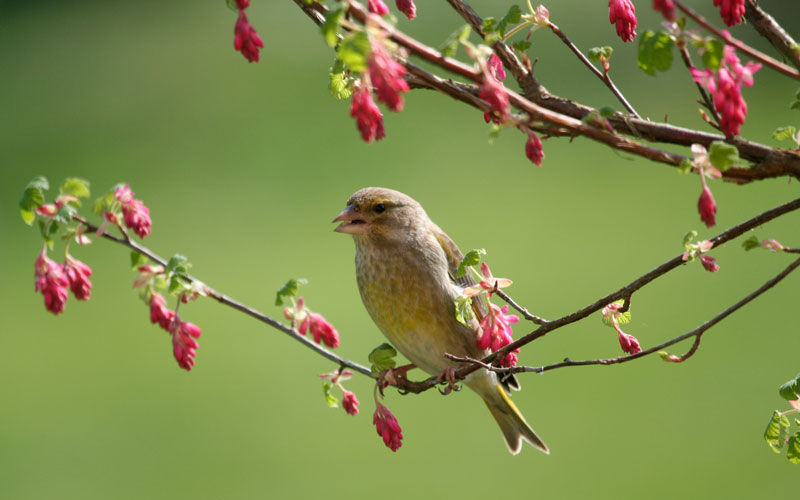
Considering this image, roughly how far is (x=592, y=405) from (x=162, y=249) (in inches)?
266

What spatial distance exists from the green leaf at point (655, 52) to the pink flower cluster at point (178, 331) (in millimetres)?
1496

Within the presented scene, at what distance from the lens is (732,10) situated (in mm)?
1853

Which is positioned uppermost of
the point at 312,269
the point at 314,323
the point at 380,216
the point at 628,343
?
the point at 312,269

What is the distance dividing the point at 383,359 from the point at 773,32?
151 centimetres

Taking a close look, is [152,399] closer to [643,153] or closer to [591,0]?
[643,153]

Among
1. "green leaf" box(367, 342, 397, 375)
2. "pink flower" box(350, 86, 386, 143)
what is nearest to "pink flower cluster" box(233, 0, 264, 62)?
"pink flower" box(350, 86, 386, 143)

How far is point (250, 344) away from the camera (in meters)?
12.8

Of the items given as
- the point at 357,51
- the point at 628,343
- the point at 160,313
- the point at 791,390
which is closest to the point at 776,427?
the point at 791,390

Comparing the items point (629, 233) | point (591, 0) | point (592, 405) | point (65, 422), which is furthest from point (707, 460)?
point (591, 0)

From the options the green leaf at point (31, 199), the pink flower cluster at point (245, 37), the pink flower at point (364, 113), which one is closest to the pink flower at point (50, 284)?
the green leaf at point (31, 199)

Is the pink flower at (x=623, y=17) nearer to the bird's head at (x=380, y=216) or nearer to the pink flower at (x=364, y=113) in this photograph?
the pink flower at (x=364, y=113)

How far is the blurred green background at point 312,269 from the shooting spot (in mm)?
9773

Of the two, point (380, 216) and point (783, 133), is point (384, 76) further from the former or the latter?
point (380, 216)

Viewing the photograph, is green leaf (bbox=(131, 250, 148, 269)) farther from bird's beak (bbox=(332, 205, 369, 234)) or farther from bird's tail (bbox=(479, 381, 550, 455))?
bird's tail (bbox=(479, 381, 550, 455))
